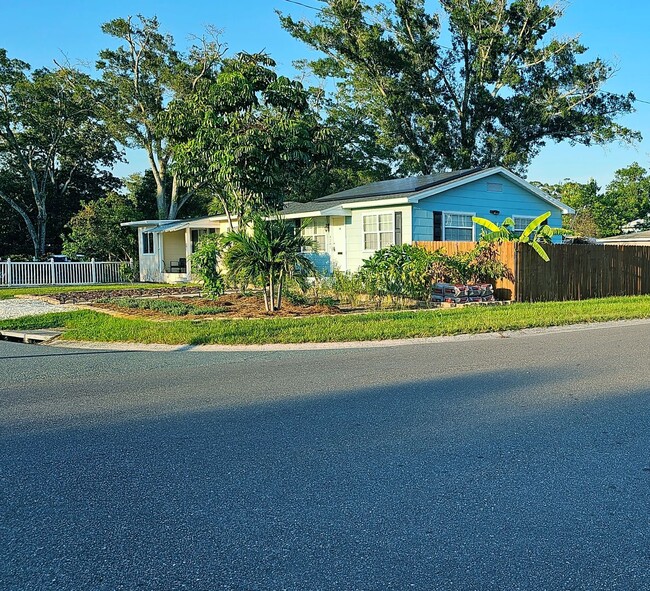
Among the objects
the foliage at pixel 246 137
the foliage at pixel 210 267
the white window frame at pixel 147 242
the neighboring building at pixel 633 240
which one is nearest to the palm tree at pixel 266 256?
the foliage at pixel 210 267

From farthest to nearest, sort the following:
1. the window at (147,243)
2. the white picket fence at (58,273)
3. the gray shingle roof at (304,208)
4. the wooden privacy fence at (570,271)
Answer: the window at (147,243), the white picket fence at (58,273), the gray shingle roof at (304,208), the wooden privacy fence at (570,271)

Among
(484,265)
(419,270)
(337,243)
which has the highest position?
(337,243)

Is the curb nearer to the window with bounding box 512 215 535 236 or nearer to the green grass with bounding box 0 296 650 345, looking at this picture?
the green grass with bounding box 0 296 650 345

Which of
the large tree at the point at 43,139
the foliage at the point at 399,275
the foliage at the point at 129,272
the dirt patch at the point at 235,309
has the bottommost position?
the dirt patch at the point at 235,309

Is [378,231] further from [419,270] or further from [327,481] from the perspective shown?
[327,481]

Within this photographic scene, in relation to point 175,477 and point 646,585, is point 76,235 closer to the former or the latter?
point 175,477

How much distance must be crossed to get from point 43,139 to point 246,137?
83.2ft

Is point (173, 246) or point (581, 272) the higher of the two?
point (173, 246)

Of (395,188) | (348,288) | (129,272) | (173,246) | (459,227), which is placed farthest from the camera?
(173,246)

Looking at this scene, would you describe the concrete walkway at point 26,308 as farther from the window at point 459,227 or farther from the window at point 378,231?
the window at point 459,227

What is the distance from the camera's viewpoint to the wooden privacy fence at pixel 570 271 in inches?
687

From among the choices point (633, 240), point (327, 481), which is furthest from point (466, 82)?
point (327, 481)

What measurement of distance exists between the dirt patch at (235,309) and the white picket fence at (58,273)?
13.2 m

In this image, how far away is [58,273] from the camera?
97.8 feet
